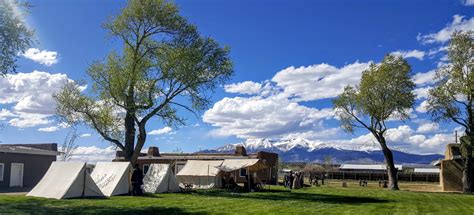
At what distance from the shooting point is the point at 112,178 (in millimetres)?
25078

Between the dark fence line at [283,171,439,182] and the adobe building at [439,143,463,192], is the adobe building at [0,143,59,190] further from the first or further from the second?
the dark fence line at [283,171,439,182]

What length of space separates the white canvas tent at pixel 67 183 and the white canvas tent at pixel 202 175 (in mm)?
15309

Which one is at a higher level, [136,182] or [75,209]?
[136,182]

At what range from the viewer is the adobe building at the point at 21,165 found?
32.4 m

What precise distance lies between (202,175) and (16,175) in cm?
1321

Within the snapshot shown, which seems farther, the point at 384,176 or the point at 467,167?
the point at 384,176

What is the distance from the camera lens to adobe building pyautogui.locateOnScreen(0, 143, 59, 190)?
32.4 metres

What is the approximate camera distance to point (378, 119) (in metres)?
39.9

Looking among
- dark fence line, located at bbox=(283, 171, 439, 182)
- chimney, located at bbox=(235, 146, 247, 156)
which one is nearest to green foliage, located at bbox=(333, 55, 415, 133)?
chimney, located at bbox=(235, 146, 247, 156)

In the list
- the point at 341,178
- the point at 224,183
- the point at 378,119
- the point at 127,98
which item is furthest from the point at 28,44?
the point at 341,178

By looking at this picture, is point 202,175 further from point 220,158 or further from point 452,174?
point 452,174

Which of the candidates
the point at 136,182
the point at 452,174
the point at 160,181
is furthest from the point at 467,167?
the point at 136,182

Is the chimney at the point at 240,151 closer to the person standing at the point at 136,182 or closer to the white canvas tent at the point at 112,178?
the white canvas tent at the point at 112,178

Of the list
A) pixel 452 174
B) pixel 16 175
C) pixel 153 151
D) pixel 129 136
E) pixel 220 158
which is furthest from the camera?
pixel 153 151
